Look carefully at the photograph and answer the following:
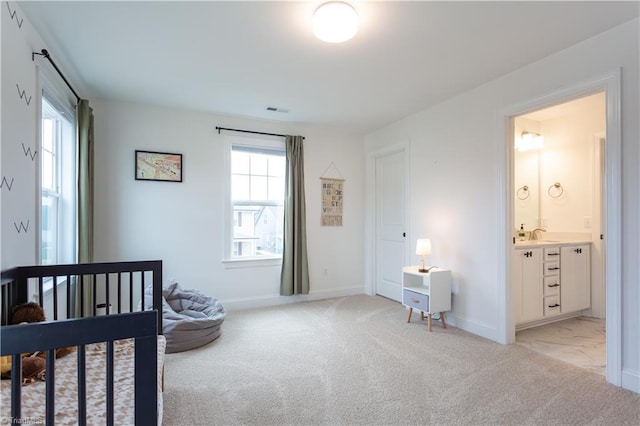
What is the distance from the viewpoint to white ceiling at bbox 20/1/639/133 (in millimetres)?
1962

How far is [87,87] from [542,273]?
188 inches

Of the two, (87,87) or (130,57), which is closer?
(130,57)

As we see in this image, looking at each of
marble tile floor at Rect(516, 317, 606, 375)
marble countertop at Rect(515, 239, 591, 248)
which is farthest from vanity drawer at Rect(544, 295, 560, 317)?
marble countertop at Rect(515, 239, 591, 248)

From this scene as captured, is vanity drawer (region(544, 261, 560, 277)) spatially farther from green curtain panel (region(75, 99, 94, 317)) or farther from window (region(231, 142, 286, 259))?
green curtain panel (region(75, 99, 94, 317))

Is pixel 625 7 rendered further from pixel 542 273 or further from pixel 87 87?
pixel 87 87

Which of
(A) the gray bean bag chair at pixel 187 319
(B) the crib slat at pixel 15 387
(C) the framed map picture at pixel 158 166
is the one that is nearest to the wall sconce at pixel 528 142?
(A) the gray bean bag chair at pixel 187 319

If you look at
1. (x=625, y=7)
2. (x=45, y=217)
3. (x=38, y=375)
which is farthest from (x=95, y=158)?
(x=625, y=7)

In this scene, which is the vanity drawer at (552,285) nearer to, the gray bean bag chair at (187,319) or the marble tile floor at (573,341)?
the marble tile floor at (573,341)

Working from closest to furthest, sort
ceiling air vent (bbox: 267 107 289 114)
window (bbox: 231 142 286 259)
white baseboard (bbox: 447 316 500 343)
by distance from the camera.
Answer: white baseboard (bbox: 447 316 500 343)
ceiling air vent (bbox: 267 107 289 114)
window (bbox: 231 142 286 259)

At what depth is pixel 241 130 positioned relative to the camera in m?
4.05

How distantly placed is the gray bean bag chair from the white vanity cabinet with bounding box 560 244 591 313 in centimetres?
349

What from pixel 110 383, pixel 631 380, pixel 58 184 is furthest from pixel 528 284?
pixel 58 184

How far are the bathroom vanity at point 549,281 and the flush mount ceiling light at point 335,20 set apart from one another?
95.5 inches

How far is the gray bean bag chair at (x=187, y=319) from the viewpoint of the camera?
2.70m
